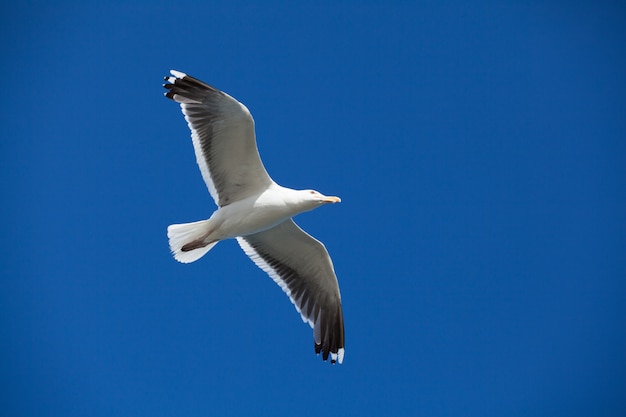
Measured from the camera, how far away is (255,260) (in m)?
8.02

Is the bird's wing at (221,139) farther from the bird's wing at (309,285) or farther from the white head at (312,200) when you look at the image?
the bird's wing at (309,285)

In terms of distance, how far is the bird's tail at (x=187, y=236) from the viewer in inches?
288

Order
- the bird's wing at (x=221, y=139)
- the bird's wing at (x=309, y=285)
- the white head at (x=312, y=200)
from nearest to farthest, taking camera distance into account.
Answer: the bird's wing at (x=221, y=139), the white head at (x=312, y=200), the bird's wing at (x=309, y=285)

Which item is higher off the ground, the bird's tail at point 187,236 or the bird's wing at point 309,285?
the bird's tail at point 187,236

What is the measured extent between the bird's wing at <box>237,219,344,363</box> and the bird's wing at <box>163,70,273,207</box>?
29.7 inches

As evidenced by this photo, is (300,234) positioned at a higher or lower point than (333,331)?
higher

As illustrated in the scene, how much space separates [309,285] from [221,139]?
189 cm

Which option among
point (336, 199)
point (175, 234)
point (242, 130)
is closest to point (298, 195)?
point (336, 199)

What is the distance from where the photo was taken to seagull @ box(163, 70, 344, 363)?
7.09m

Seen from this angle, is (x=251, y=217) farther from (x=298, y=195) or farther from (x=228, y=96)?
(x=228, y=96)

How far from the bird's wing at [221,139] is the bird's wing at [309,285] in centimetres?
75

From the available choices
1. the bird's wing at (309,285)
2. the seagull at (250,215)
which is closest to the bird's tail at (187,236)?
the seagull at (250,215)

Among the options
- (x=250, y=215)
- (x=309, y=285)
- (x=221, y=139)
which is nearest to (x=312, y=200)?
(x=250, y=215)

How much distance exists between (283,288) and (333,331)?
0.70m
